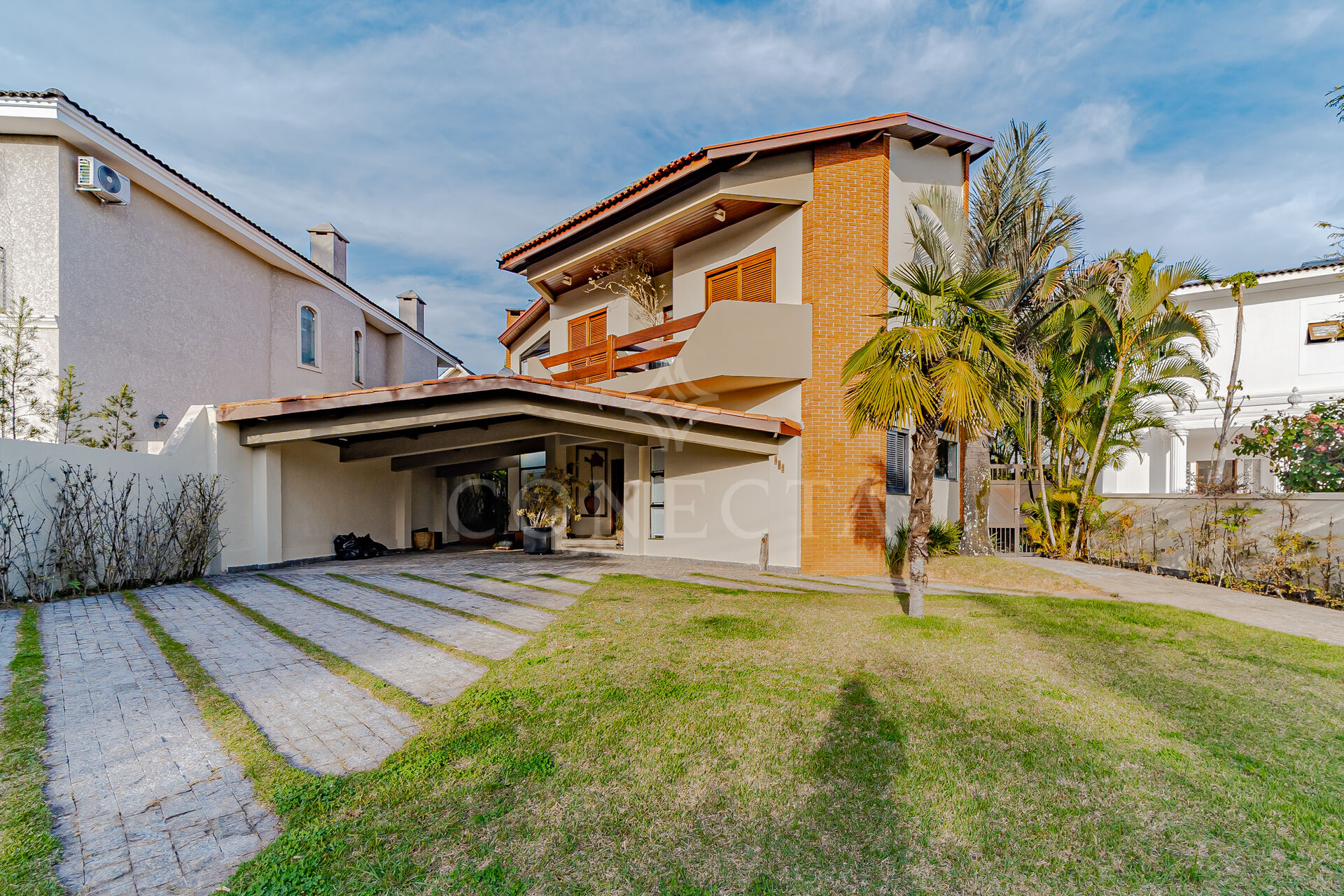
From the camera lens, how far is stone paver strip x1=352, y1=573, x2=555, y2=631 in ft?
23.3

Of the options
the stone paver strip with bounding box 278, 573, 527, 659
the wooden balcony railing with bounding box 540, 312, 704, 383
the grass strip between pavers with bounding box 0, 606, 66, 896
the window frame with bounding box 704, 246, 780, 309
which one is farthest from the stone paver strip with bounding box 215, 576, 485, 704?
the window frame with bounding box 704, 246, 780, 309

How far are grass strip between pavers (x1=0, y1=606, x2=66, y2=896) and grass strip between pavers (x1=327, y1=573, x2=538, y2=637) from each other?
140 inches

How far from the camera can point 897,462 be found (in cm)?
1195

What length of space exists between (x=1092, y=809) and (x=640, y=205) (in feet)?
40.7

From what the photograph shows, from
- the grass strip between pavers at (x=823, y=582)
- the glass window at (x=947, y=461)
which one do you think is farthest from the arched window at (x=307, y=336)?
the glass window at (x=947, y=461)

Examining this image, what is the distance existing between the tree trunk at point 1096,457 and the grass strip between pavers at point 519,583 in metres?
10.6

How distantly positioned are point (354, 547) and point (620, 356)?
24.5 feet

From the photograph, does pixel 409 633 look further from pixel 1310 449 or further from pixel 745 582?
pixel 1310 449

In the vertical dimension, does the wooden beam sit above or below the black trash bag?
above

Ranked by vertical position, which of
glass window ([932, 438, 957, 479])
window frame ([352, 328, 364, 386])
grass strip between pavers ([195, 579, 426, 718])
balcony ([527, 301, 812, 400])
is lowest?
grass strip between pavers ([195, 579, 426, 718])

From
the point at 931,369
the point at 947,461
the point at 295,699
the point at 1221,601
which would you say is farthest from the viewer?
the point at 947,461

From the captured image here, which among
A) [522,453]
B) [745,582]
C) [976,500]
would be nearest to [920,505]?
[745,582]

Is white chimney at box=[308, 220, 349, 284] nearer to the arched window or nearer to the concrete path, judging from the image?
the arched window

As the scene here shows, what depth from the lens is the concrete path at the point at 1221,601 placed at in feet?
24.3
